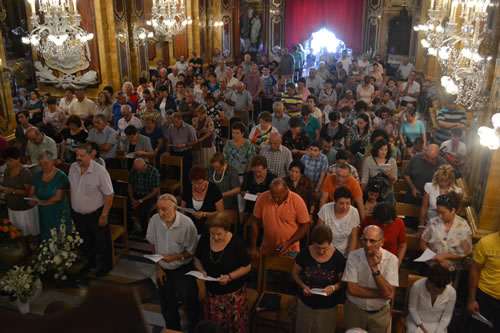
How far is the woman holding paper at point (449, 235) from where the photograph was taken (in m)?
4.42

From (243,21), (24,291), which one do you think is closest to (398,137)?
(24,291)

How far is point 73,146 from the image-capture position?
7414 millimetres

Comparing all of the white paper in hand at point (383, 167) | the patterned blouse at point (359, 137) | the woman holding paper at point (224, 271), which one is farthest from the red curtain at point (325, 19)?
the woman holding paper at point (224, 271)

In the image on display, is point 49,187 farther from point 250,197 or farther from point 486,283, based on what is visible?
point 486,283

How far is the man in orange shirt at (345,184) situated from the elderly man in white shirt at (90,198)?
2562 millimetres

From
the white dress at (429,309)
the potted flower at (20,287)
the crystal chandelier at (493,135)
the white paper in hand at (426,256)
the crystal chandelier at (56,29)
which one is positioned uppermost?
the crystal chandelier at (56,29)

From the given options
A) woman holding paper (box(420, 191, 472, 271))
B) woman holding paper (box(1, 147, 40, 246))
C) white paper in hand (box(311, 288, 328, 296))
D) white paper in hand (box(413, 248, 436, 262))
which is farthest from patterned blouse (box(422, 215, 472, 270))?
woman holding paper (box(1, 147, 40, 246))

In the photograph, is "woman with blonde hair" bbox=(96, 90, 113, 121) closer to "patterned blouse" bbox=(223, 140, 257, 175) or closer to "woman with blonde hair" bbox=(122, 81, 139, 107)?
"woman with blonde hair" bbox=(122, 81, 139, 107)

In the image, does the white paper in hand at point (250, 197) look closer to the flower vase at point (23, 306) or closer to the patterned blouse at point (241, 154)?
the patterned blouse at point (241, 154)

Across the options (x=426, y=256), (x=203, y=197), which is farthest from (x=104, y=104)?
(x=426, y=256)

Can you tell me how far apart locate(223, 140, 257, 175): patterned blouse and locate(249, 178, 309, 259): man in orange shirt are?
163 cm

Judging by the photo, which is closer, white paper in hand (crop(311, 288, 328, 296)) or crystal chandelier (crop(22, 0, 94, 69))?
white paper in hand (crop(311, 288, 328, 296))

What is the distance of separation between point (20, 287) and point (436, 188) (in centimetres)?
472

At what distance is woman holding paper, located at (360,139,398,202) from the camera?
5588 millimetres
